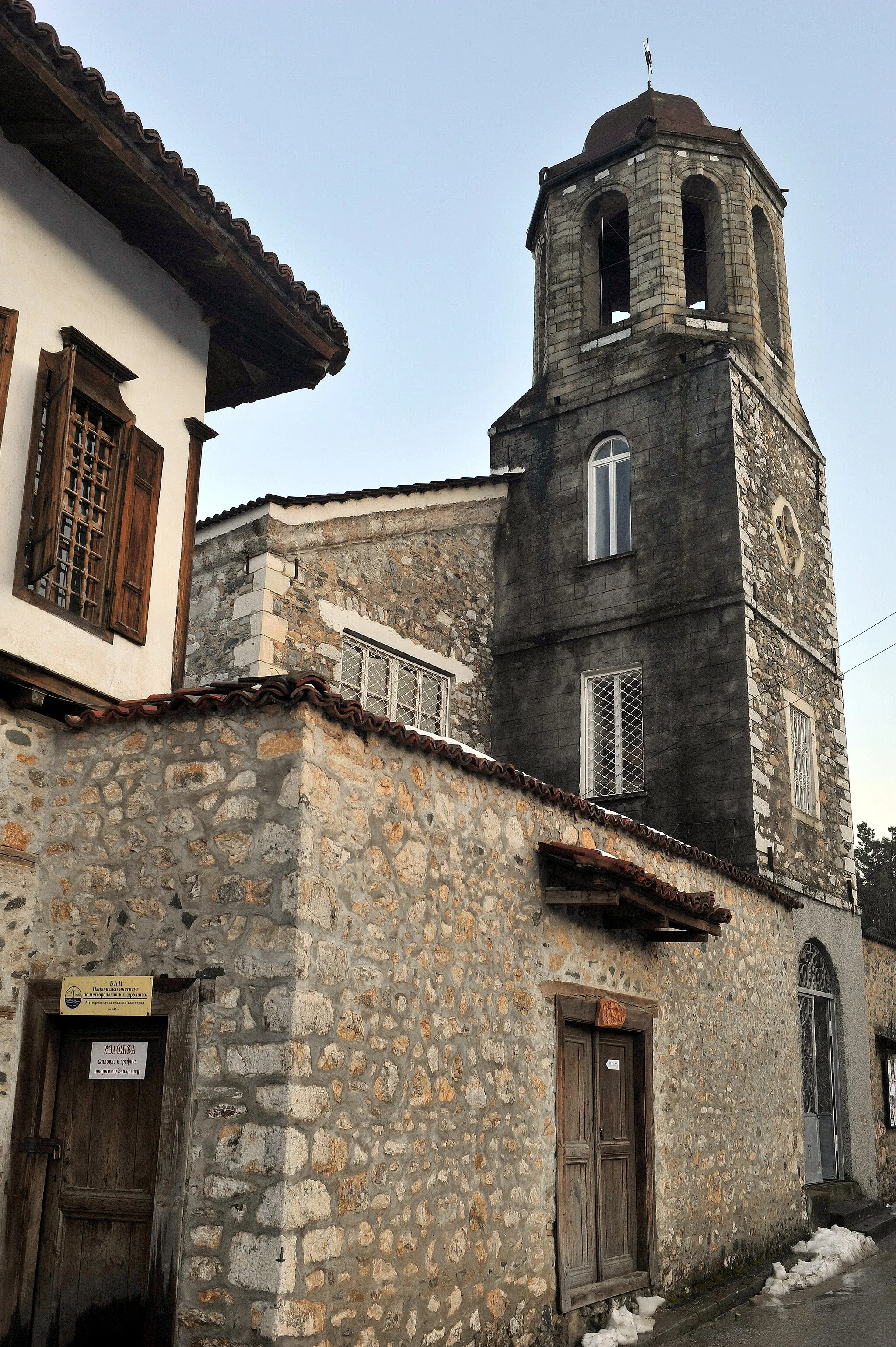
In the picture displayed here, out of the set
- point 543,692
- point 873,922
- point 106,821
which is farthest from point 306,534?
point 873,922

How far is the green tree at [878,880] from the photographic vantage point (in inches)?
1377

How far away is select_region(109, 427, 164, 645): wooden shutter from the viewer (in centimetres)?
744

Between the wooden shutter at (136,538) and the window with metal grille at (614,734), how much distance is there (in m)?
7.57

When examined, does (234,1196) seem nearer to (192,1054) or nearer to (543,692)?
(192,1054)

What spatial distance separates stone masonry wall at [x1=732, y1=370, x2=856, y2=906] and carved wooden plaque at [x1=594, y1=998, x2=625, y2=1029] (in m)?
4.92

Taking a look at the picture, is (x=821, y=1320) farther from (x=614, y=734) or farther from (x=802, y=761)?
(x=802, y=761)

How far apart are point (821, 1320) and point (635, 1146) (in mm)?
1796

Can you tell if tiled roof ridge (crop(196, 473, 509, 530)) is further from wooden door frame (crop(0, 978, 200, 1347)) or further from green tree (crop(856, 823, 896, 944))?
green tree (crop(856, 823, 896, 944))

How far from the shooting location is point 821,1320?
8.73 meters

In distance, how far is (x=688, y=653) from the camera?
13.9m

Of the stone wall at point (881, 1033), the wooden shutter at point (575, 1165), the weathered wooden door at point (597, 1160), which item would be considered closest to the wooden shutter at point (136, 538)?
the wooden shutter at point (575, 1165)

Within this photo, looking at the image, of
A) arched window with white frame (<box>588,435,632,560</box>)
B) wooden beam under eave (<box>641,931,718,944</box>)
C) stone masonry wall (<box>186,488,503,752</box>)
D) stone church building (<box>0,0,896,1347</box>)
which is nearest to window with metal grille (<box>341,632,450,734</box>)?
stone church building (<box>0,0,896,1347</box>)

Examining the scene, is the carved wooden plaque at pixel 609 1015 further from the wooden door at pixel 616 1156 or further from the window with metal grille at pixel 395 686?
the window with metal grille at pixel 395 686

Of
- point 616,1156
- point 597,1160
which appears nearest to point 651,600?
point 616,1156
